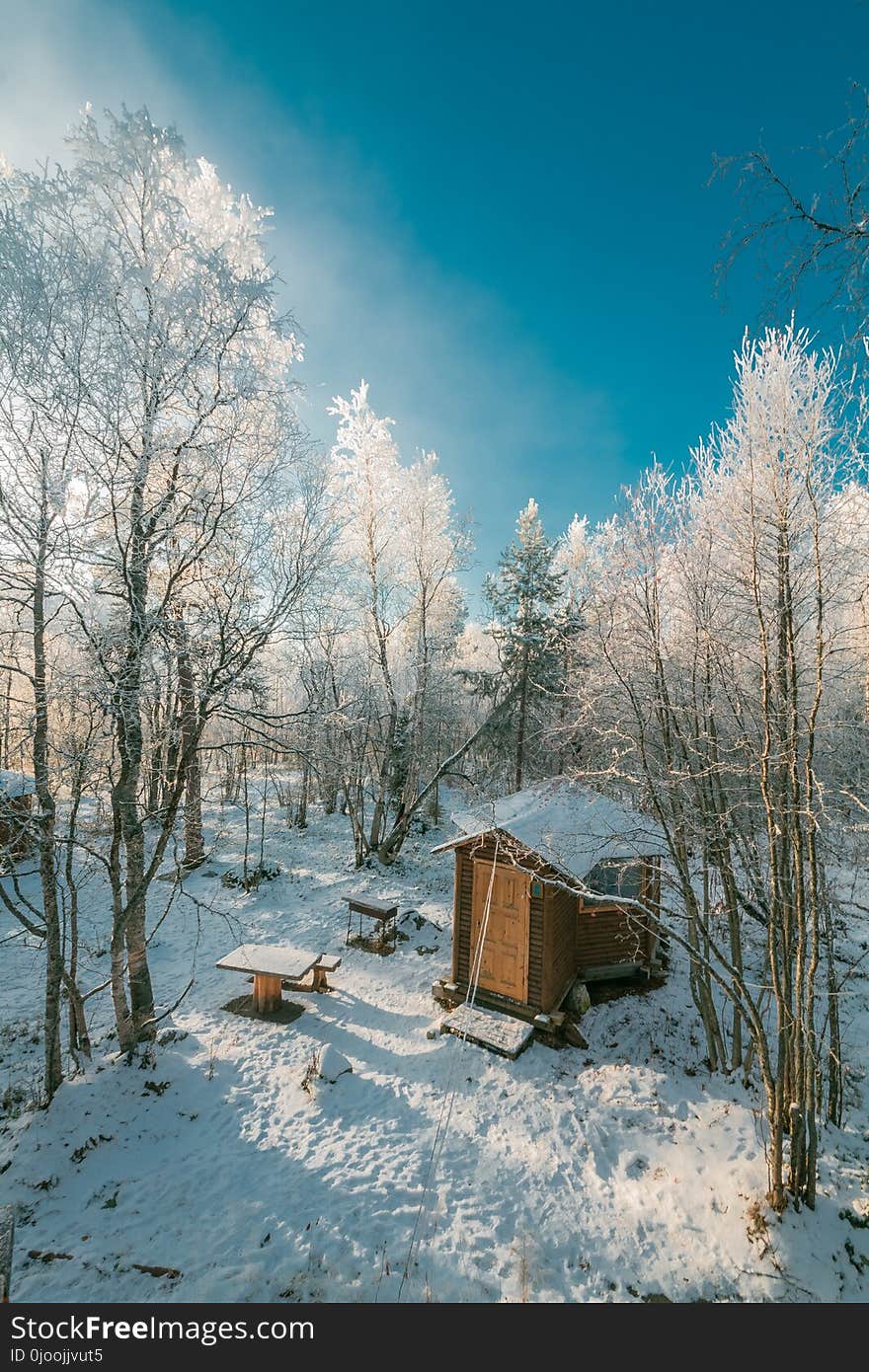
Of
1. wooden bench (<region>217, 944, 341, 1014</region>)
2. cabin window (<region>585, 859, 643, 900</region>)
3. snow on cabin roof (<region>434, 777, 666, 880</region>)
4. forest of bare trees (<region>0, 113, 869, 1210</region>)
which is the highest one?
forest of bare trees (<region>0, 113, 869, 1210</region>)

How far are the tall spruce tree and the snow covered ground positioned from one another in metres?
11.3

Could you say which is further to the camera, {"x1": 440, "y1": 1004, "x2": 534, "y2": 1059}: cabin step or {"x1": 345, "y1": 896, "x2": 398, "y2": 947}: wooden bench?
{"x1": 345, "y1": 896, "x2": 398, "y2": 947}: wooden bench

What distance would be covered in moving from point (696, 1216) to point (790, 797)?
460 cm

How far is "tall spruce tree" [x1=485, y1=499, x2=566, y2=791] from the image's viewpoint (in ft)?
62.5

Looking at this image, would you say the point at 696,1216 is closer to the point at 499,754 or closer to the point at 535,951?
the point at 535,951

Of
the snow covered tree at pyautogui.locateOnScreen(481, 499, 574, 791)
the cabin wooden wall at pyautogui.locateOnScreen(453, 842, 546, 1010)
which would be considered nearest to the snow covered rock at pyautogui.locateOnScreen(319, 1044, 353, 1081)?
the cabin wooden wall at pyautogui.locateOnScreen(453, 842, 546, 1010)

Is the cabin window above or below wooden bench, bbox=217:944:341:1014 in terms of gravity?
above

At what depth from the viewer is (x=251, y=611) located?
7160 mm

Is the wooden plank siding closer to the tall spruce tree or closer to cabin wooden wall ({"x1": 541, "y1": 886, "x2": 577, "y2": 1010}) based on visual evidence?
cabin wooden wall ({"x1": 541, "y1": 886, "x2": 577, "y2": 1010})

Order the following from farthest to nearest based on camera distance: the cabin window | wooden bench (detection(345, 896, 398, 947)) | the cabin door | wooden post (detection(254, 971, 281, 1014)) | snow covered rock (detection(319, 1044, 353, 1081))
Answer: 1. wooden bench (detection(345, 896, 398, 947))
2. the cabin window
3. the cabin door
4. wooden post (detection(254, 971, 281, 1014))
5. snow covered rock (detection(319, 1044, 353, 1081))

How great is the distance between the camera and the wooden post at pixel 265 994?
899 centimetres

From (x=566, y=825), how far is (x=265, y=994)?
6302 millimetres

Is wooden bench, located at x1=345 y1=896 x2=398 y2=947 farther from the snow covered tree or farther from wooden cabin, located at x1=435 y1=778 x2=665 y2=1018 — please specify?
the snow covered tree

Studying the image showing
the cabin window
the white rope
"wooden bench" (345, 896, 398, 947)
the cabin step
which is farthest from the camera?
"wooden bench" (345, 896, 398, 947)
